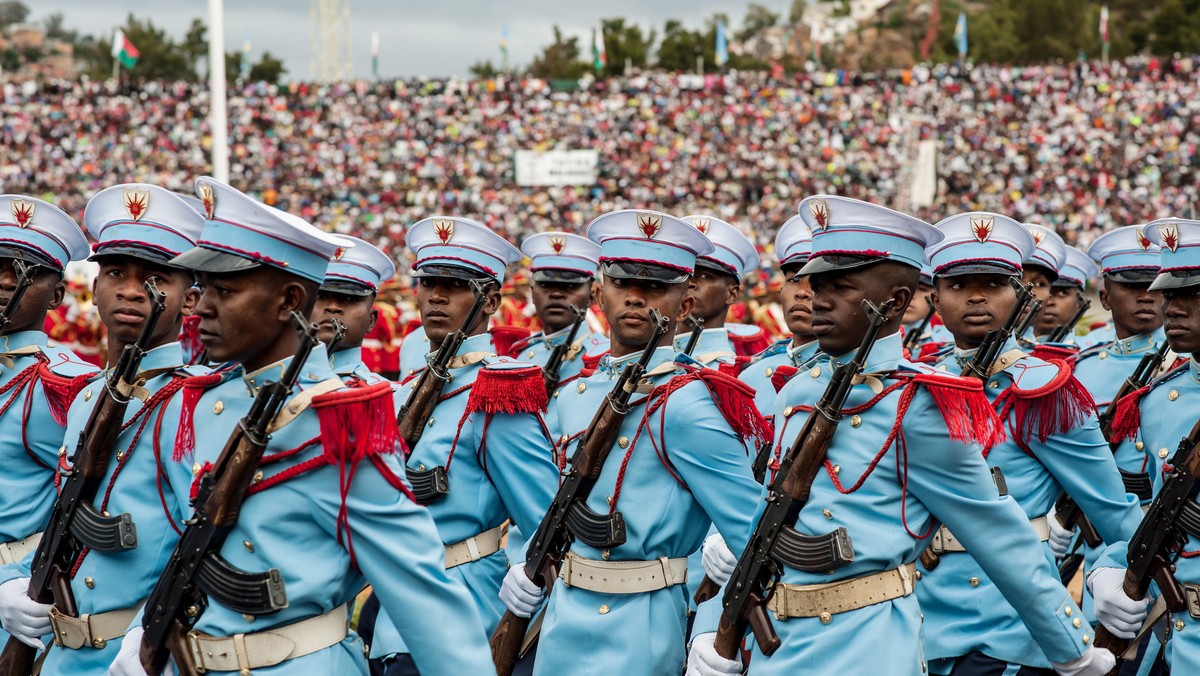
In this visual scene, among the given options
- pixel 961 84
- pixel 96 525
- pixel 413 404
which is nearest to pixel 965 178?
pixel 961 84

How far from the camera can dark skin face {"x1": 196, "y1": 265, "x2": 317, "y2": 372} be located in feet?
10.1

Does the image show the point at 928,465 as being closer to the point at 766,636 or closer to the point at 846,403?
the point at 846,403

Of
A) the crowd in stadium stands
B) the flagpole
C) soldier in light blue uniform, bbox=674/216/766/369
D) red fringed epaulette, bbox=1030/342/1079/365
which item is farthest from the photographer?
the crowd in stadium stands

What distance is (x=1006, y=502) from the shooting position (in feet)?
11.8

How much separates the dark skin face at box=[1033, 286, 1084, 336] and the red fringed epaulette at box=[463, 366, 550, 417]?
12.1 feet

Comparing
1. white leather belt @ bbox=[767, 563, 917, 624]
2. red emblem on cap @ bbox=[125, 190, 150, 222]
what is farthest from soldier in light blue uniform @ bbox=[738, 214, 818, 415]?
red emblem on cap @ bbox=[125, 190, 150, 222]

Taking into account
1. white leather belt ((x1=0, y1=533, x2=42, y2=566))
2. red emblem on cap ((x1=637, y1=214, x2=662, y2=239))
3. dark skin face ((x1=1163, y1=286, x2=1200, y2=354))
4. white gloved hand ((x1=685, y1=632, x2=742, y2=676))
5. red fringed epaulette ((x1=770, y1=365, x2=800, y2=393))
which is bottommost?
white leather belt ((x1=0, y1=533, x2=42, y2=566))

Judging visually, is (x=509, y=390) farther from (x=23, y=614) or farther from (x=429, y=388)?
(x=23, y=614)

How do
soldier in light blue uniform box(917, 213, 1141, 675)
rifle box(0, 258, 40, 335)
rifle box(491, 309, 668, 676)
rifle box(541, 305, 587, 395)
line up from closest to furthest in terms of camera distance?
rifle box(491, 309, 668, 676)
soldier in light blue uniform box(917, 213, 1141, 675)
rifle box(0, 258, 40, 335)
rifle box(541, 305, 587, 395)

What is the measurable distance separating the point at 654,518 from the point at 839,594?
3.11 feet

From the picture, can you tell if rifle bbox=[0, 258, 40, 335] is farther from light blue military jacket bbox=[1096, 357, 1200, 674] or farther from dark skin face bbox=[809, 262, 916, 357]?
light blue military jacket bbox=[1096, 357, 1200, 674]

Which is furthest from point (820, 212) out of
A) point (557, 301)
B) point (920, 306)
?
point (920, 306)

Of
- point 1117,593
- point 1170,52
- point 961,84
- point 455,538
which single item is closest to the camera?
point 1117,593

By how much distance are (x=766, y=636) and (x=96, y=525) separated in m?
1.85
